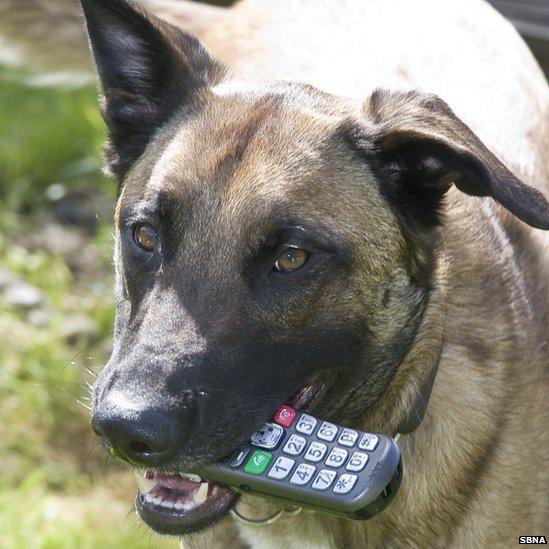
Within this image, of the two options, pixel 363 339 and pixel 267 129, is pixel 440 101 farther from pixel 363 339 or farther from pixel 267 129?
pixel 363 339

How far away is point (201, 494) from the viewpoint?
3209mm

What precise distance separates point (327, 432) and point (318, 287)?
38cm

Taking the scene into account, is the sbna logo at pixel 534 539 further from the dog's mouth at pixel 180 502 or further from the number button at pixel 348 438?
the dog's mouth at pixel 180 502

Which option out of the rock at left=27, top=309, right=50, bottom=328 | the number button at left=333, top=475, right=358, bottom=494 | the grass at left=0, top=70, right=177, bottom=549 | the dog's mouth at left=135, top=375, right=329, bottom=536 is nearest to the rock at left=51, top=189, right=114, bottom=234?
the grass at left=0, top=70, right=177, bottom=549

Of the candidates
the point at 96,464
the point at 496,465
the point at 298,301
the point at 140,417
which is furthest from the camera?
the point at 96,464

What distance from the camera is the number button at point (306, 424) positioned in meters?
3.08

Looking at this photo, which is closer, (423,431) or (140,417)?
(140,417)

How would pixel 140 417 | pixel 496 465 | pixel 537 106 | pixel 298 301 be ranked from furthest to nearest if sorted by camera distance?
pixel 537 106, pixel 496 465, pixel 298 301, pixel 140 417

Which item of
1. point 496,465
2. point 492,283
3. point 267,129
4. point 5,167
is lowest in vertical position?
point 5,167

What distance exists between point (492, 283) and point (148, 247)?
1.16 metres

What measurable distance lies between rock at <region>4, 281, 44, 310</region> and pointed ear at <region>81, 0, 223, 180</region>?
7.87 feet

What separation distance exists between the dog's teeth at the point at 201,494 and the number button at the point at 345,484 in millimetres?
432

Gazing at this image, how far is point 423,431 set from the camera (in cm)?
352

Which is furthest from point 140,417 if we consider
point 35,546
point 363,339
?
point 35,546
